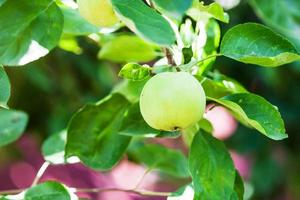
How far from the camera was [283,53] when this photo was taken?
2.21 feet

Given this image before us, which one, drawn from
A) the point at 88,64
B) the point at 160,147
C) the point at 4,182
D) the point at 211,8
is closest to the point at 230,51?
the point at 211,8

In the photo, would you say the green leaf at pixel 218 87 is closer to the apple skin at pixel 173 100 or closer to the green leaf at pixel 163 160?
the apple skin at pixel 173 100

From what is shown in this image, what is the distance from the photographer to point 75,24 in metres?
0.89

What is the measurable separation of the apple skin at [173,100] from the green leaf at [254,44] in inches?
3.1

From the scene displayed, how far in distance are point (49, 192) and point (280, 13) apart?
1.48ft

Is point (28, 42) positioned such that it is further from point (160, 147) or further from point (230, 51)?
point (160, 147)

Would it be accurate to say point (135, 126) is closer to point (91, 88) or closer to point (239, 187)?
point (239, 187)

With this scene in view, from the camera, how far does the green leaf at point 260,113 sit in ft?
2.24

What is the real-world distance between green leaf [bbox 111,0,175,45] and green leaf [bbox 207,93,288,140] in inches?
4.9

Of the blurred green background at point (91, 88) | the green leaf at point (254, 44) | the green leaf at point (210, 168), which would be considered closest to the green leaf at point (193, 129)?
the green leaf at point (210, 168)

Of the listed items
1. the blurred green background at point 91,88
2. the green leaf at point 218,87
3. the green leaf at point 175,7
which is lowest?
the blurred green background at point 91,88

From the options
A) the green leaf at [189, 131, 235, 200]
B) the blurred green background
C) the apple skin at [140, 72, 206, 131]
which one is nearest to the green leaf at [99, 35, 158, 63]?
the green leaf at [189, 131, 235, 200]

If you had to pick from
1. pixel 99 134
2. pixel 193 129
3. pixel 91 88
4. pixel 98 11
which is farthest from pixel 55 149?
pixel 91 88

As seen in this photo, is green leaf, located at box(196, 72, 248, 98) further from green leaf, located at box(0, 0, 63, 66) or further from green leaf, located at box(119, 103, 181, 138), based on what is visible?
green leaf, located at box(0, 0, 63, 66)
